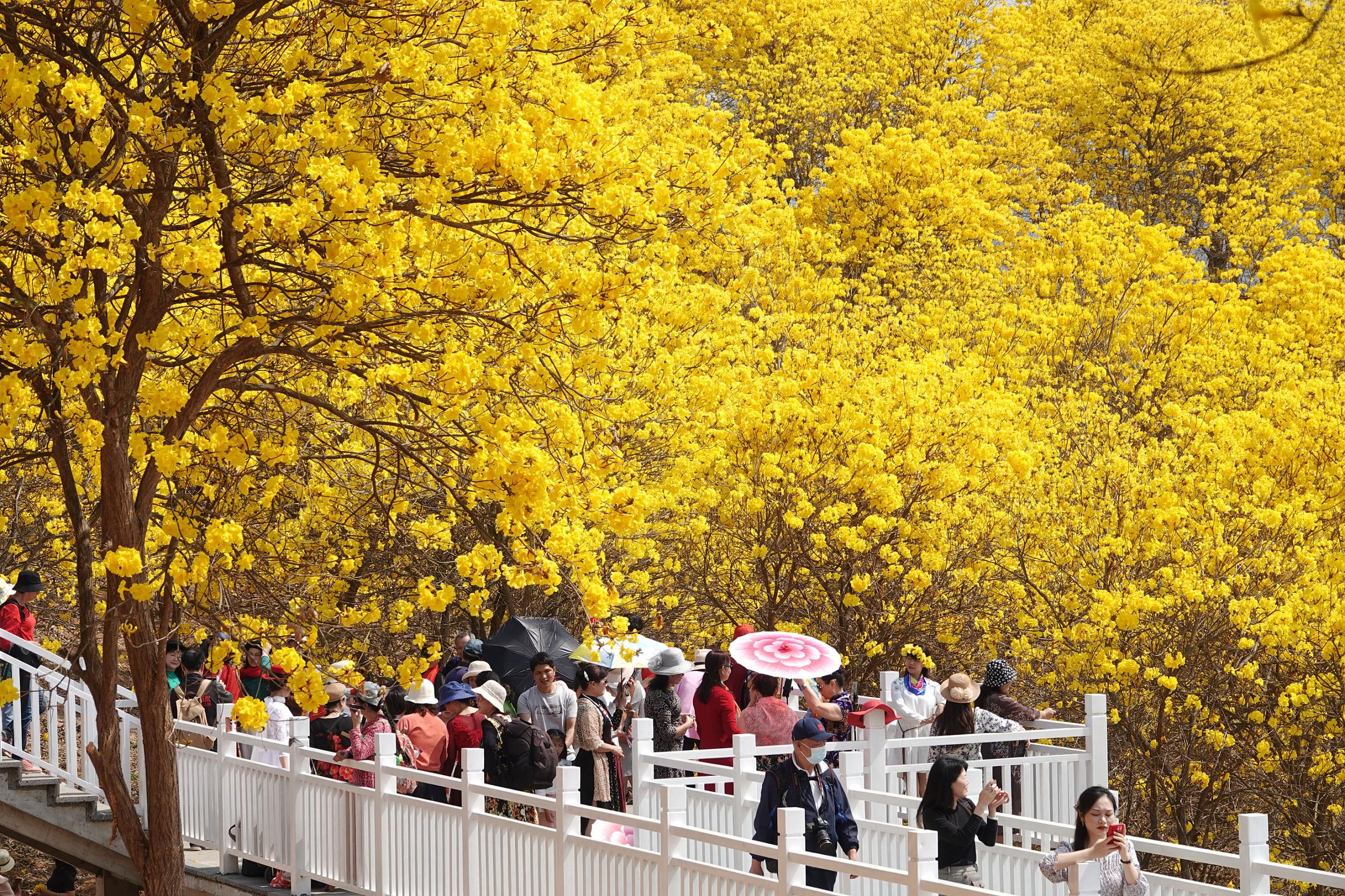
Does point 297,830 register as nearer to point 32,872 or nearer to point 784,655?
point 784,655

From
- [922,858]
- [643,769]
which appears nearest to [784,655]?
[643,769]

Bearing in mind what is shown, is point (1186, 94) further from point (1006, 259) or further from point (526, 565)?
point (526, 565)

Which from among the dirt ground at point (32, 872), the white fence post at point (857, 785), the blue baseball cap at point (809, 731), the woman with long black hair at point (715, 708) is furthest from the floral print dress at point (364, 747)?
the dirt ground at point (32, 872)

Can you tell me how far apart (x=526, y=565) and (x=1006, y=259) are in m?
23.0

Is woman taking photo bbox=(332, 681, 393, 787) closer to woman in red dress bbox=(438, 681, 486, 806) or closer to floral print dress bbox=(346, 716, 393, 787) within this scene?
floral print dress bbox=(346, 716, 393, 787)

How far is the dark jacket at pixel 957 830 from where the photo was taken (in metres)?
7.59

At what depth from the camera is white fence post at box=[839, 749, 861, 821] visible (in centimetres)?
931

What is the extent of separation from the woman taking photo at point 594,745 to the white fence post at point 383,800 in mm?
1364

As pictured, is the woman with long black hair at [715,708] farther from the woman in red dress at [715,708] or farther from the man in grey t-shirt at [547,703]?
the man in grey t-shirt at [547,703]

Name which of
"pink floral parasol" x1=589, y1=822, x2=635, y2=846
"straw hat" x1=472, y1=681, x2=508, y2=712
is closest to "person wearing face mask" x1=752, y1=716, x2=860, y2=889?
"pink floral parasol" x1=589, y1=822, x2=635, y2=846

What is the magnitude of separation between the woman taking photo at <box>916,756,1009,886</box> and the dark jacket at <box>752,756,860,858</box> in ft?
1.71

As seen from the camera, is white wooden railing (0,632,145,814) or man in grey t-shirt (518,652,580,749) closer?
man in grey t-shirt (518,652,580,749)

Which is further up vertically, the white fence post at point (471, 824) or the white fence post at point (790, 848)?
the white fence post at point (790, 848)

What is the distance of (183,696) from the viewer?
13.4 metres
